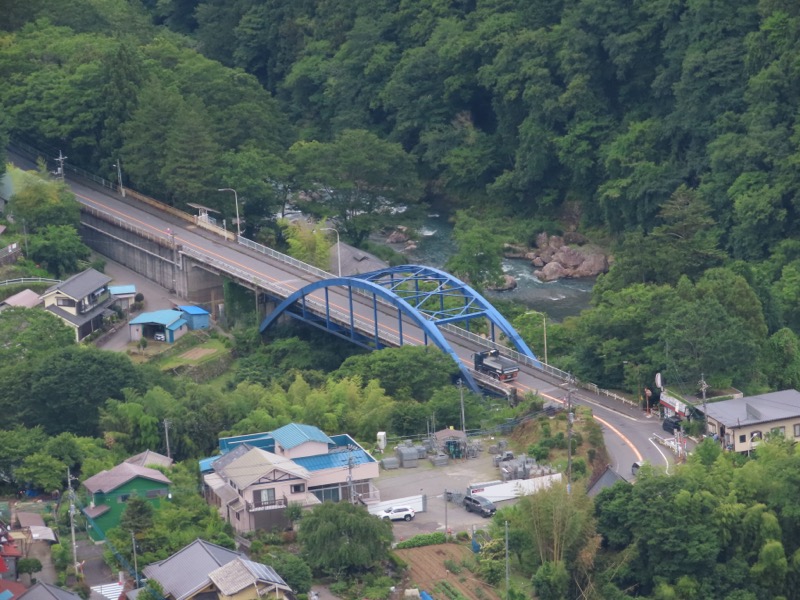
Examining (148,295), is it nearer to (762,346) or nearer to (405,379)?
(405,379)

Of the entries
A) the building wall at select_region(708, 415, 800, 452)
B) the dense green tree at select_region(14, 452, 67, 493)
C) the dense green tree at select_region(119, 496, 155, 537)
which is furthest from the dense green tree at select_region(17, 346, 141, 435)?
the building wall at select_region(708, 415, 800, 452)

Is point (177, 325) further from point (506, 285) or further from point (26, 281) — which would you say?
point (506, 285)

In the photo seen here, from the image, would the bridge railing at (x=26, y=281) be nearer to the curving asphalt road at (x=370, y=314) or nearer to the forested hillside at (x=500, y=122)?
the curving asphalt road at (x=370, y=314)

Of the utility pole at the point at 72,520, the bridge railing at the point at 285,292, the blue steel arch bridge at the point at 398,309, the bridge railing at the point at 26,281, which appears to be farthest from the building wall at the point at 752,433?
the bridge railing at the point at 26,281

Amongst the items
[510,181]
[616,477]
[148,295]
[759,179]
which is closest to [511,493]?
[616,477]

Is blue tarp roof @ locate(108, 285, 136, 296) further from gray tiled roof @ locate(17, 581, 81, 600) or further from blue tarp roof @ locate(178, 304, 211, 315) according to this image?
gray tiled roof @ locate(17, 581, 81, 600)

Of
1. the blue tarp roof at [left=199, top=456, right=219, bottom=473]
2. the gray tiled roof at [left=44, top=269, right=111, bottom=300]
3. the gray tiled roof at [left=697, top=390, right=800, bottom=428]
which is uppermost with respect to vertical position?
the gray tiled roof at [left=44, top=269, right=111, bottom=300]
